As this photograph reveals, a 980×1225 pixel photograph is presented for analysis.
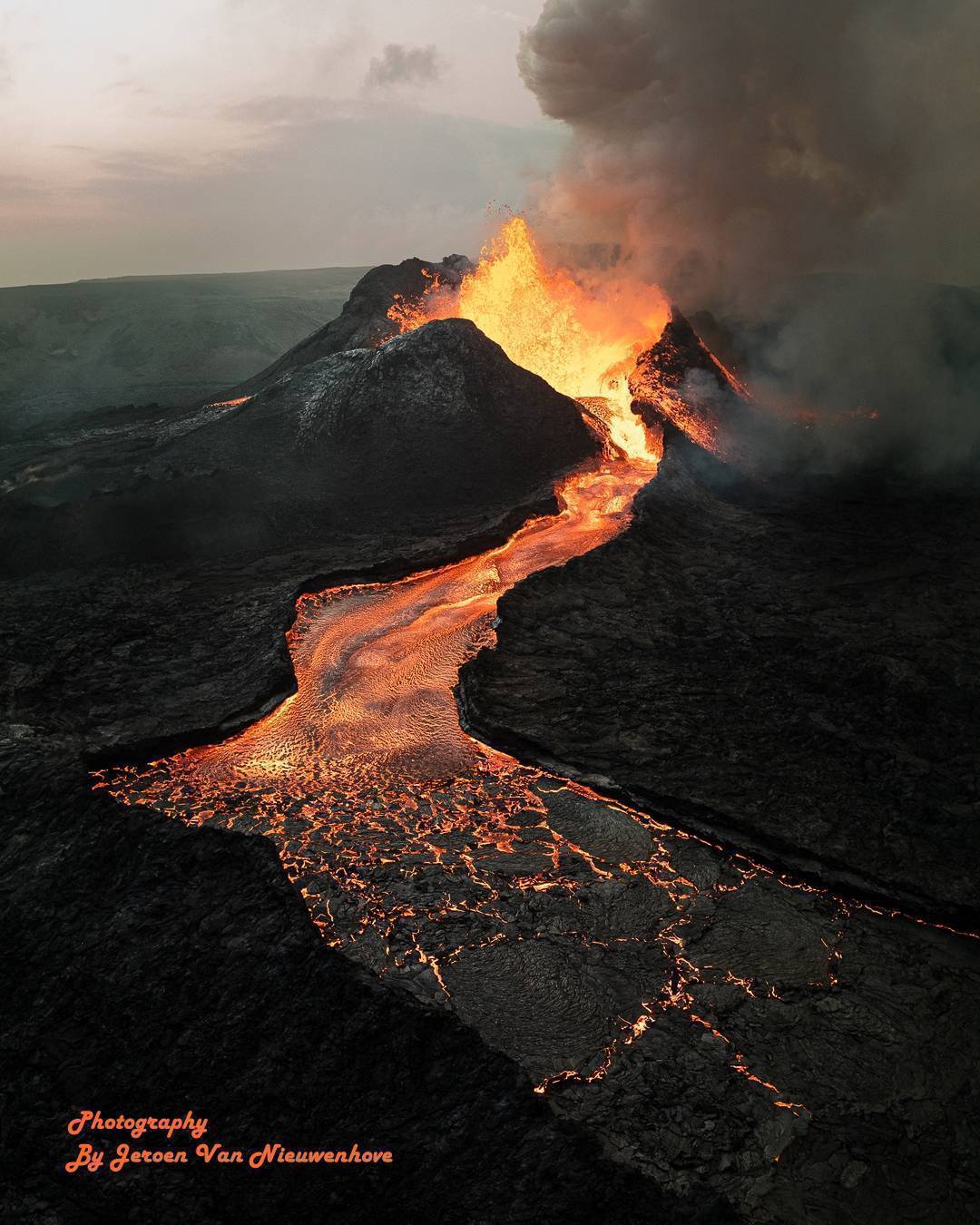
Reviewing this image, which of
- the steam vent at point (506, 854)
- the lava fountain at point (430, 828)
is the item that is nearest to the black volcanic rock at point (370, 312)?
the steam vent at point (506, 854)

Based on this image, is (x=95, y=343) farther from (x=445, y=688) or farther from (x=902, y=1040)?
(x=902, y=1040)

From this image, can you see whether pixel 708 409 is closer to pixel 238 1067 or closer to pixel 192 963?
pixel 192 963

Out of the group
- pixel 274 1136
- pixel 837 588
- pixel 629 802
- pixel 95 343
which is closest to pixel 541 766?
pixel 629 802

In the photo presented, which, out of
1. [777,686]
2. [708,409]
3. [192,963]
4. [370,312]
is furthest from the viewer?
[370,312]

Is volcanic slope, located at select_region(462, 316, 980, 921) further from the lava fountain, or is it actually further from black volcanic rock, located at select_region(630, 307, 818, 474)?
black volcanic rock, located at select_region(630, 307, 818, 474)

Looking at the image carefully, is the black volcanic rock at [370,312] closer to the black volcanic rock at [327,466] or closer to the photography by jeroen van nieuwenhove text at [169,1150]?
the black volcanic rock at [327,466]

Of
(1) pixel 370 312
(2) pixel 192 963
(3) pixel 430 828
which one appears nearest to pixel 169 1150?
(2) pixel 192 963
